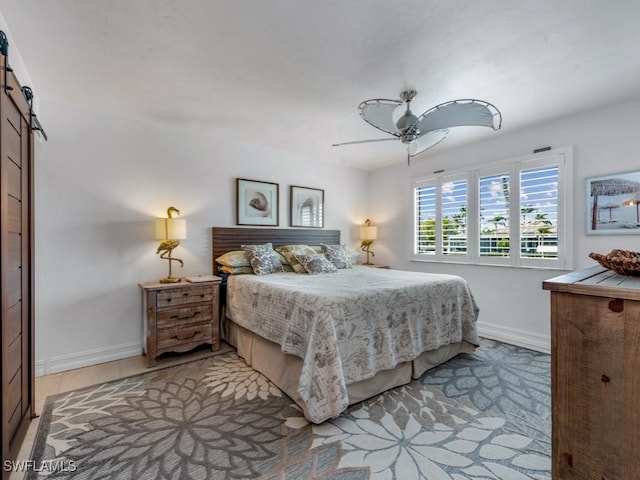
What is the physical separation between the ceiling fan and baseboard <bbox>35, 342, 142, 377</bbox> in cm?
336

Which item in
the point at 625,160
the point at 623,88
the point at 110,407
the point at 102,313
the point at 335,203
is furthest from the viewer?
the point at 335,203

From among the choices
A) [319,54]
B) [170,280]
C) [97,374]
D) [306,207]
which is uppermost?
[319,54]

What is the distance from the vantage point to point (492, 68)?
7.55 ft

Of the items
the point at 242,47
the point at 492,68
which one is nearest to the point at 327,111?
the point at 242,47

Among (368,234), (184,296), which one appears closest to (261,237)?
(184,296)

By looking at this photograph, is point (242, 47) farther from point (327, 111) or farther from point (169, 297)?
point (169, 297)

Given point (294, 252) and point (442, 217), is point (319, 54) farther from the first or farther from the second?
point (442, 217)

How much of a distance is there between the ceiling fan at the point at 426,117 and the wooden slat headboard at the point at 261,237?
2.25 metres

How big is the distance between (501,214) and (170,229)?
395 cm

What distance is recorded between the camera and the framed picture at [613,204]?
9.30 feet

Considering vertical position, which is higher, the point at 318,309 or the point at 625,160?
the point at 625,160

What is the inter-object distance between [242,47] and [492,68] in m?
1.89

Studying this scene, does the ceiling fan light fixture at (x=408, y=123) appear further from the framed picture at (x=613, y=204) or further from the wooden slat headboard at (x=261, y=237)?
the wooden slat headboard at (x=261, y=237)

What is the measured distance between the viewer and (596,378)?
890 mm
